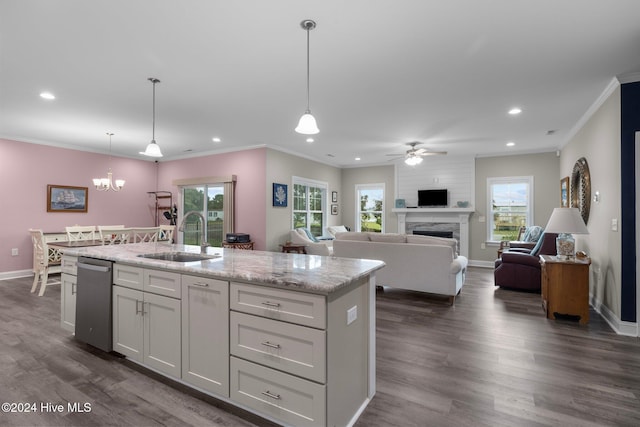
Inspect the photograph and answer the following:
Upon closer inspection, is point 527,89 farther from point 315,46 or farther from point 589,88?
point 315,46

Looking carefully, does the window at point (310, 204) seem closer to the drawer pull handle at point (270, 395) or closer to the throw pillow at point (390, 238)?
the throw pillow at point (390, 238)

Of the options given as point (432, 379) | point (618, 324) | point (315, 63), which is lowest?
point (432, 379)

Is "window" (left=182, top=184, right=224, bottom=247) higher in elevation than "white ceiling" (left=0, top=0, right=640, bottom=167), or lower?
lower

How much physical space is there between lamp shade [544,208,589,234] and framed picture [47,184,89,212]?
8.14 m

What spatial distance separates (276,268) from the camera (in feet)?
6.70

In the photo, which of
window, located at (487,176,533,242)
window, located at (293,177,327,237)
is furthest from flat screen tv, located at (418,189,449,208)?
window, located at (293,177,327,237)

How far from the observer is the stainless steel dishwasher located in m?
2.64

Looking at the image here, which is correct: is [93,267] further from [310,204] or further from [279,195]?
[310,204]

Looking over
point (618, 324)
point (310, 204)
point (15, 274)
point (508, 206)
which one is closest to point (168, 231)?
point (15, 274)

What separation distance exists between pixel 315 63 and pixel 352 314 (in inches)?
92.5

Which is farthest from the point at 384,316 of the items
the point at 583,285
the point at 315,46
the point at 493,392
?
the point at 315,46

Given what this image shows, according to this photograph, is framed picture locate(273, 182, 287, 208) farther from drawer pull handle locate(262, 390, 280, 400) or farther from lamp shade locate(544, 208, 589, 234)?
drawer pull handle locate(262, 390, 280, 400)

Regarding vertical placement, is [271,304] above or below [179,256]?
below

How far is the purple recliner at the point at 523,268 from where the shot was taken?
16.4ft
